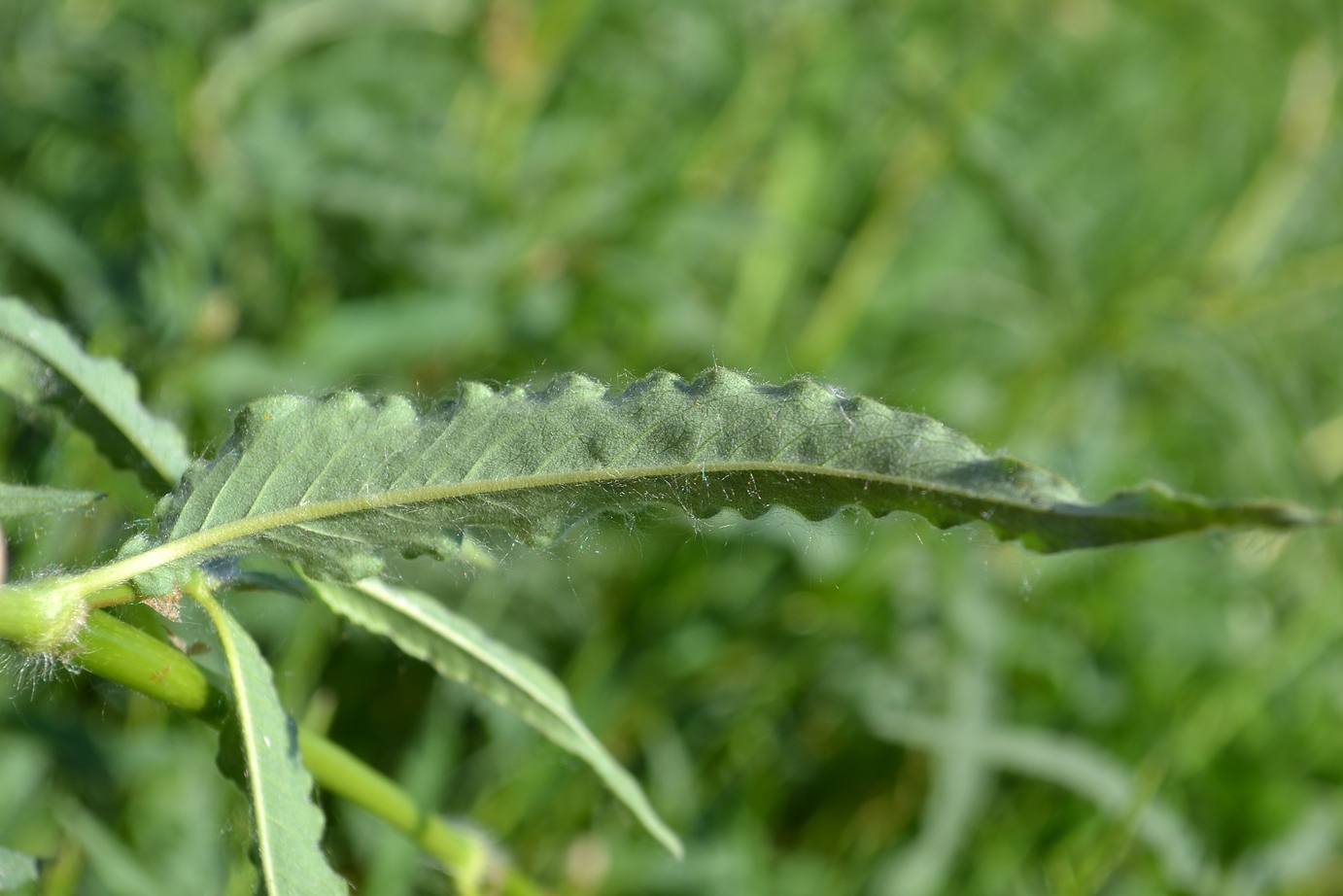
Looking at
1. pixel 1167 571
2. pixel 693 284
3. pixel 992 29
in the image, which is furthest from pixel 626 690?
pixel 992 29

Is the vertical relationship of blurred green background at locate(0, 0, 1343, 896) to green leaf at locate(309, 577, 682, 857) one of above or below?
above

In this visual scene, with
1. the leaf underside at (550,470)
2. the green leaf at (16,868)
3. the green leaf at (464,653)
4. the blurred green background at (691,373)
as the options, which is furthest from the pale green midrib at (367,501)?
Answer: the blurred green background at (691,373)

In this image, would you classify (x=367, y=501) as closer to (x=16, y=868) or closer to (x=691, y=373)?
(x=16, y=868)

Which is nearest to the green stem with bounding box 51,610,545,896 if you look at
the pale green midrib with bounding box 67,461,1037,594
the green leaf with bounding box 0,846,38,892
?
the pale green midrib with bounding box 67,461,1037,594

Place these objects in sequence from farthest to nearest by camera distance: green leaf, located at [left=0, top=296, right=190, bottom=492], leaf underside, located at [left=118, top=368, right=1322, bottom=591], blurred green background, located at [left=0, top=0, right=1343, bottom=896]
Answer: blurred green background, located at [left=0, top=0, right=1343, bottom=896]
green leaf, located at [left=0, top=296, right=190, bottom=492]
leaf underside, located at [left=118, top=368, right=1322, bottom=591]

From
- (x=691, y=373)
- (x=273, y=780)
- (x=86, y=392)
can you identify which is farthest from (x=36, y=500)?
(x=691, y=373)

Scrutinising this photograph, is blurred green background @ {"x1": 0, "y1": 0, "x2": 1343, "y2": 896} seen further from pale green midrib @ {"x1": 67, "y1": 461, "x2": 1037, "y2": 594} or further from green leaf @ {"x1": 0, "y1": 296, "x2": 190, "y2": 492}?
pale green midrib @ {"x1": 67, "y1": 461, "x2": 1037, "y2": 594}
